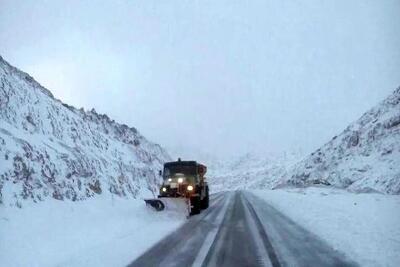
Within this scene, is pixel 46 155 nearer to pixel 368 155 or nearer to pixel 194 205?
pixel 194 205

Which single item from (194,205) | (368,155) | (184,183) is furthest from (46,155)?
(368,155)

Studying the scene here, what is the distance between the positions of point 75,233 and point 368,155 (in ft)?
231

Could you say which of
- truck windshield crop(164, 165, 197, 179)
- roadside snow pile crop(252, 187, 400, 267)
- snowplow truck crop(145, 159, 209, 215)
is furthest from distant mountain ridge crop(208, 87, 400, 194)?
roadside snow pile crop(252, 187, 400, 267)

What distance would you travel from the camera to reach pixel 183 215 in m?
21.8

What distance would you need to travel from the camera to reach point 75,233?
14.2m

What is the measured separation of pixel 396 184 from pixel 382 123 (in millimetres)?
28868

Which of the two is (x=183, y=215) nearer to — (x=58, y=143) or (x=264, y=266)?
(x=58, y=143)

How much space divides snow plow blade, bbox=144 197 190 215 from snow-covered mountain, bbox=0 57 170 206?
375cm

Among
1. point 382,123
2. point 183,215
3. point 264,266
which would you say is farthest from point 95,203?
point 382,123

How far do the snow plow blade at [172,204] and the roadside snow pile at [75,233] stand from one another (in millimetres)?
779

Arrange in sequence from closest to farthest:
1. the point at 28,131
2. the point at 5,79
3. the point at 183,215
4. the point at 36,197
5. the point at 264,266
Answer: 1. the point at 264,266
2. the point at 36,197
3. the point at 183,215
4. the point at 28,131
5. the point at 5,79

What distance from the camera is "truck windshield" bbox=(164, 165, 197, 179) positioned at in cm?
2600

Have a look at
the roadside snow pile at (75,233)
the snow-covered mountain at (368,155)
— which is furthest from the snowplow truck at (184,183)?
the snow-covered mountain at (368,155)

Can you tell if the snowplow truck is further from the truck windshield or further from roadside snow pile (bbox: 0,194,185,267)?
roadside snow pile (bbox: 0,194,185,267)
